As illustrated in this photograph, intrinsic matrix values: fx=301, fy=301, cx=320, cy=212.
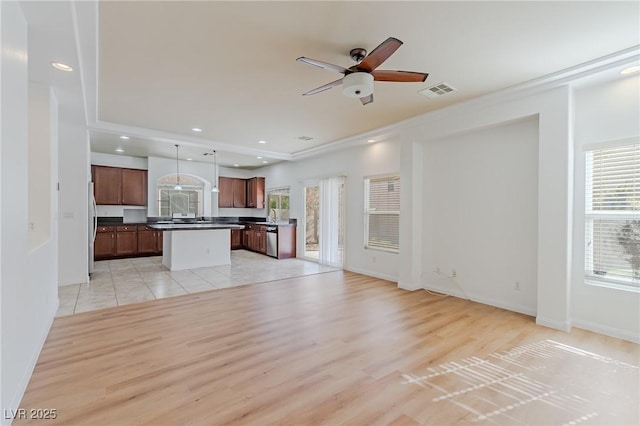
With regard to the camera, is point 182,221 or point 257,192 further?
point 257,192

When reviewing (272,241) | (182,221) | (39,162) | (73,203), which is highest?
(39,162)

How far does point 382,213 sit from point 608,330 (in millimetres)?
3464

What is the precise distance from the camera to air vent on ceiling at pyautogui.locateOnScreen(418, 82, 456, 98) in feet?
11.7

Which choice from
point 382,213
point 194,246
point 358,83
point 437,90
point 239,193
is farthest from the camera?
point 239,193

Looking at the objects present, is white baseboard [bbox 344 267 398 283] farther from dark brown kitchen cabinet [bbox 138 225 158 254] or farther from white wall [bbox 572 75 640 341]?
dark brown kitchen cabinet [bbox 138 225 158 254]

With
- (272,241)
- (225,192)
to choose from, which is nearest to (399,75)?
(272,241)

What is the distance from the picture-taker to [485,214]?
427 centimetres

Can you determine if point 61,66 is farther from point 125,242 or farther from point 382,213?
point 125,242

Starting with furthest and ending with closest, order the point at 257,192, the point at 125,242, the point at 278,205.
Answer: the point at 257,192, the point at 278,205, the point at 125,242

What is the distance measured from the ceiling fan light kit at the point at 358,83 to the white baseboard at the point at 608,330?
11.5 ft

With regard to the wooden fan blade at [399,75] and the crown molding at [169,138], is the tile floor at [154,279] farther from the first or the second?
the wooden fan blade at [399,75]

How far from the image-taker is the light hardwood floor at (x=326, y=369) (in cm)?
195

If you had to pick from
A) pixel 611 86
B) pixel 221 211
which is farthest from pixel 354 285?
pixel 221 211

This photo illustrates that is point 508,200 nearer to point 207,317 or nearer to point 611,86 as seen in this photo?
point 611,86
